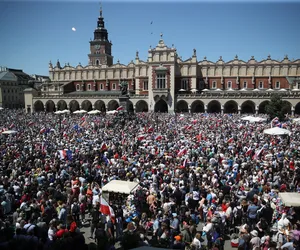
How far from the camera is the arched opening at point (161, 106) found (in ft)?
175

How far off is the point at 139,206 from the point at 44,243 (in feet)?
12.9

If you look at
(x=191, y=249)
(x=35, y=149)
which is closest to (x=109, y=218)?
(x=191, y=249)

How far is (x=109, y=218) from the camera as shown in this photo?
8.27 m

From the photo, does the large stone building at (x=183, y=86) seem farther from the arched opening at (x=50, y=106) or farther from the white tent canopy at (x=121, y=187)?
the white tent canopy at (x=121, y=187)

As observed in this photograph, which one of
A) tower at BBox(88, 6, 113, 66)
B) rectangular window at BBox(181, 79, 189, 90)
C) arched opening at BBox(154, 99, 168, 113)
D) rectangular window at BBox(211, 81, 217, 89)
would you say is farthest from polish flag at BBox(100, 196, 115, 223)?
tower at BBox(88, 6, 113, 66)

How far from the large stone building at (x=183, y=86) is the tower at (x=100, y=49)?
13.9m

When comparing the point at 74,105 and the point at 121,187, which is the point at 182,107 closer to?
the point at 74,105

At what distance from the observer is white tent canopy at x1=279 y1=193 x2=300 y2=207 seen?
831 centimetres

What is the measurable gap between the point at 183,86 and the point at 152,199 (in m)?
47.5

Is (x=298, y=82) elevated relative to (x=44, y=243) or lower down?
elevated

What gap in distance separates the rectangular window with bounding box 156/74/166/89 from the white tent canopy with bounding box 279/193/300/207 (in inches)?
1738

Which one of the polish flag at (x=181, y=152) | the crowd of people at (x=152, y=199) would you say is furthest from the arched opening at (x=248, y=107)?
the polish flag at (x=181, y=152)

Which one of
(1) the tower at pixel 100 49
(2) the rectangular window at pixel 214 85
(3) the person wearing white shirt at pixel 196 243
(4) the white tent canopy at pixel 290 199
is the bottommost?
(3) the person wearing white shirt at pixel 196 243

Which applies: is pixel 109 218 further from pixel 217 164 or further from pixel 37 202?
pixel 217 164
